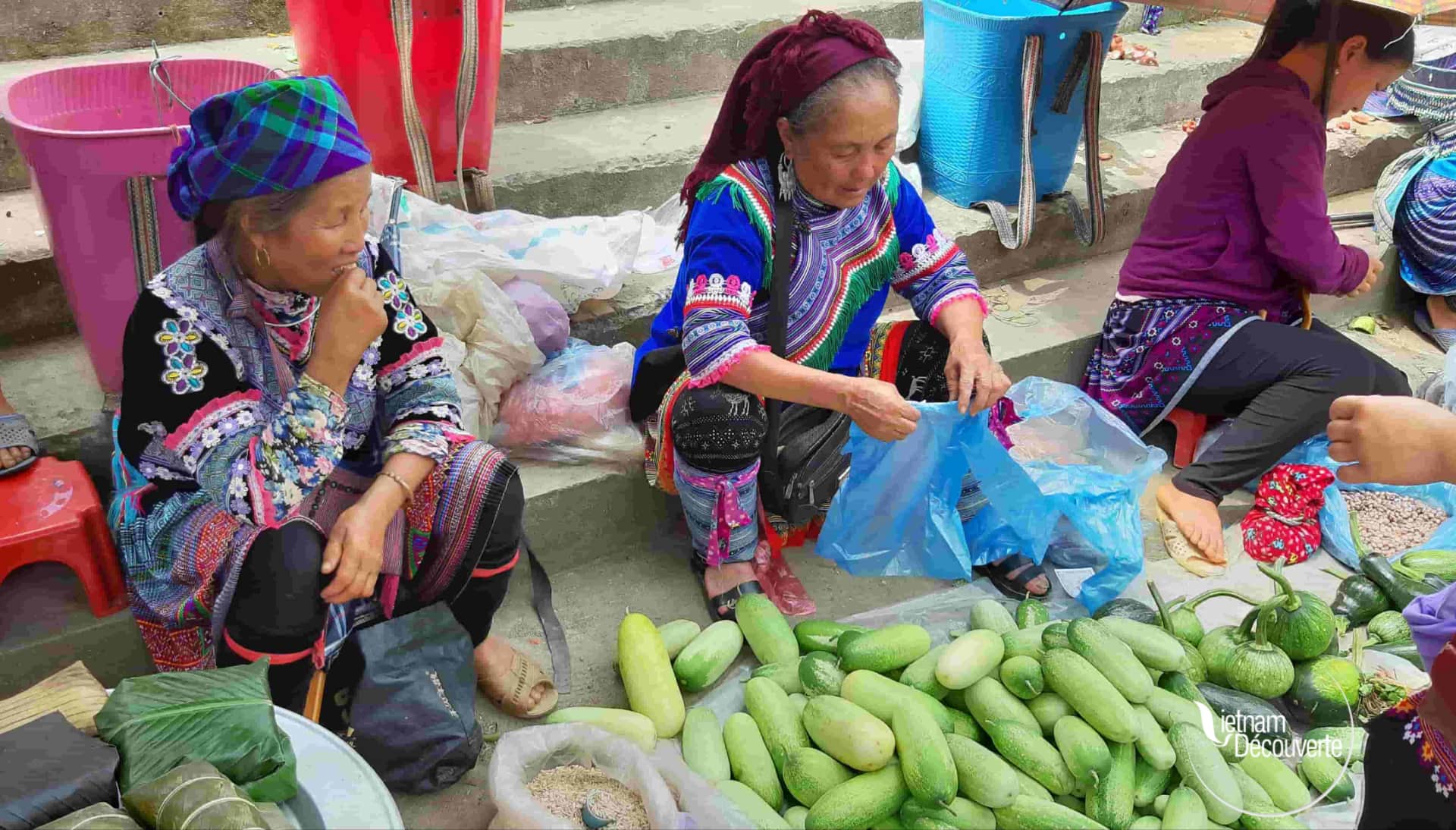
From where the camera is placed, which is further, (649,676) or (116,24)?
(116,24)

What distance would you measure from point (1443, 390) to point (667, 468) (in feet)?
8.68

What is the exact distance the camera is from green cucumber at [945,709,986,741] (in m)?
2.30

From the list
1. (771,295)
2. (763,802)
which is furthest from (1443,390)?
(763,802)

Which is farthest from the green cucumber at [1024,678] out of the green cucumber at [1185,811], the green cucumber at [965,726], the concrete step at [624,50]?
the concrete step at [624,50]

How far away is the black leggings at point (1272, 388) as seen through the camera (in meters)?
3.25

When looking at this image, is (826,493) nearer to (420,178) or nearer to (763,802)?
(763,802)

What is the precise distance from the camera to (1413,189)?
431 centimetres

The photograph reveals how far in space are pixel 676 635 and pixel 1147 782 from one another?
3.51 feet

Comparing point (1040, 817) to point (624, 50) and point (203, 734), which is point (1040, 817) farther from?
point (624, 50)

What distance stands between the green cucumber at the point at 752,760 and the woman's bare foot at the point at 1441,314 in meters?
3.70

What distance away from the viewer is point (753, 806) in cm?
210

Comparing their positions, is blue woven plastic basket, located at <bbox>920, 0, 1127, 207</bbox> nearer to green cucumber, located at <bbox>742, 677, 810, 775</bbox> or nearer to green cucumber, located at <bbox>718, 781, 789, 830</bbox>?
green cucumber, located at <bbox>742, 677, 810, 775</bbox>

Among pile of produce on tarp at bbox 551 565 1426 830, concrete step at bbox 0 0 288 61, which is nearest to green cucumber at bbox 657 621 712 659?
pile of produce on tarp at bbox 551 565 1426 830

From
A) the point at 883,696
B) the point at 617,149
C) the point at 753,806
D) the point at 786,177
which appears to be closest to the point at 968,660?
the point at 883,696
